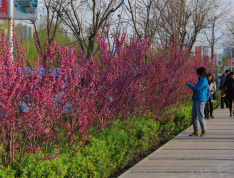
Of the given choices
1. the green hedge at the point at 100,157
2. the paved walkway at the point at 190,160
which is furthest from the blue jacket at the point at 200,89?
the green hedge at the point at 100,157

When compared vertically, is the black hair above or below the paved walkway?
above

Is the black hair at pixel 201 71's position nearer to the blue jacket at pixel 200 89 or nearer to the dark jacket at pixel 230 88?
the blue jacket at pixel 200 89

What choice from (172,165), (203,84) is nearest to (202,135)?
(203,84)

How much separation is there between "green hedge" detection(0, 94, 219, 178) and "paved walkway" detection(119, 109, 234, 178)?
33 cm

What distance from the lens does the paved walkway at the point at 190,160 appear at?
534 cm

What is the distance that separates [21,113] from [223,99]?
15.6 meters

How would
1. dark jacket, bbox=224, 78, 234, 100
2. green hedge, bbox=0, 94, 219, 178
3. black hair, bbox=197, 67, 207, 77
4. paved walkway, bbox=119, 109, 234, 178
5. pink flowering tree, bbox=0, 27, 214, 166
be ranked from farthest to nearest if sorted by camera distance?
dark jacket, bbox=224, 78, 234, 100
black hair, bbox=197, 67, 207, 77
paved walkway, bbox=119, 109, 234, 178
pink flowering tree, bbox=0, 27, 214, 166
green hedge, bbox=0, 94, 219, 178

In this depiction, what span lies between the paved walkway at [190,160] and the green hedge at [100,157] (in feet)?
1.07

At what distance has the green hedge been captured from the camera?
13.1 ft

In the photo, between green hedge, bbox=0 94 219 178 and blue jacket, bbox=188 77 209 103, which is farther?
blue jacket, bbox=188 77 209 103

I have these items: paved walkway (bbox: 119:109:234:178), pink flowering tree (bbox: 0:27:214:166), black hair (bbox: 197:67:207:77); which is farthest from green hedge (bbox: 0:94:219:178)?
black hair (bbox: 197:67:207:77)

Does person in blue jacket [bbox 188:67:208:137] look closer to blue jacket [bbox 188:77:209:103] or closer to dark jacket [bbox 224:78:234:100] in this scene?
blue jacket [bbox 188:77:209:103]

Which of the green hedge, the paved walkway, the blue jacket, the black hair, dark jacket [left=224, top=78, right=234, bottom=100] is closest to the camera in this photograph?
the green hedge

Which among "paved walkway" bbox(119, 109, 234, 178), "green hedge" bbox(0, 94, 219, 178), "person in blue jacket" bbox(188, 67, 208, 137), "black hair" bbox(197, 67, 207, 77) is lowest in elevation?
"paved walkway" bbox(119, 109, 234, 178)
